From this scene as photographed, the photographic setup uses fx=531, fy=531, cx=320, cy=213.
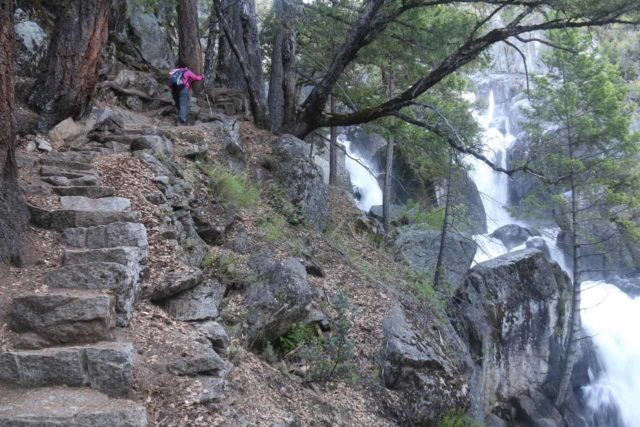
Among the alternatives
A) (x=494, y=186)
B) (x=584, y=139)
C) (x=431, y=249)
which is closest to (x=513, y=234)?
(x=494, y=186)

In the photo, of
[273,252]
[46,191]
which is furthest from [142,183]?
[273,252]

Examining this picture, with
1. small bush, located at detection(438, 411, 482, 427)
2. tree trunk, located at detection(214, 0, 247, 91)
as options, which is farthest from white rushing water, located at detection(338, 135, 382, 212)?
small bush, located at detection(438, 411, 482, 427)

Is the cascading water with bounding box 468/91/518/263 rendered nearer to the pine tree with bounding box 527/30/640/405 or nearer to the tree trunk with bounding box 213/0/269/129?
the pine tree with bounding box 527/30/640/405

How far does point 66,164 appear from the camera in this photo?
6.20 m

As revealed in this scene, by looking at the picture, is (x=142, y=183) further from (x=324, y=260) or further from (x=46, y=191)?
(x=324, y=260)

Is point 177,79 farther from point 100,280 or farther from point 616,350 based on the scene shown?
point 616,350

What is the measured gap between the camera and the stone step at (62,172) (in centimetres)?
581

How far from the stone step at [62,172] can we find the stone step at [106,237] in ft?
4.27

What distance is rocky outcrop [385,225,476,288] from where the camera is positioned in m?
12.8

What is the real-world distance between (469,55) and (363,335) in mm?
5083

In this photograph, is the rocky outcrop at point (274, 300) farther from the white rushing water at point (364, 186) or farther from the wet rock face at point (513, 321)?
the white rushing water at point (364, 186)

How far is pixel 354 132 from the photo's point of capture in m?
24.8

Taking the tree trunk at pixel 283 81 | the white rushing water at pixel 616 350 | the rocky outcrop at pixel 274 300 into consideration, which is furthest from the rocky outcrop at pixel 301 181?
the white rushing water at pixel 616 350

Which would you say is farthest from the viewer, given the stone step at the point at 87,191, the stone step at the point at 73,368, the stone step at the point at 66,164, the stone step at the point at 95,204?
the stone step at the point at 66,164
